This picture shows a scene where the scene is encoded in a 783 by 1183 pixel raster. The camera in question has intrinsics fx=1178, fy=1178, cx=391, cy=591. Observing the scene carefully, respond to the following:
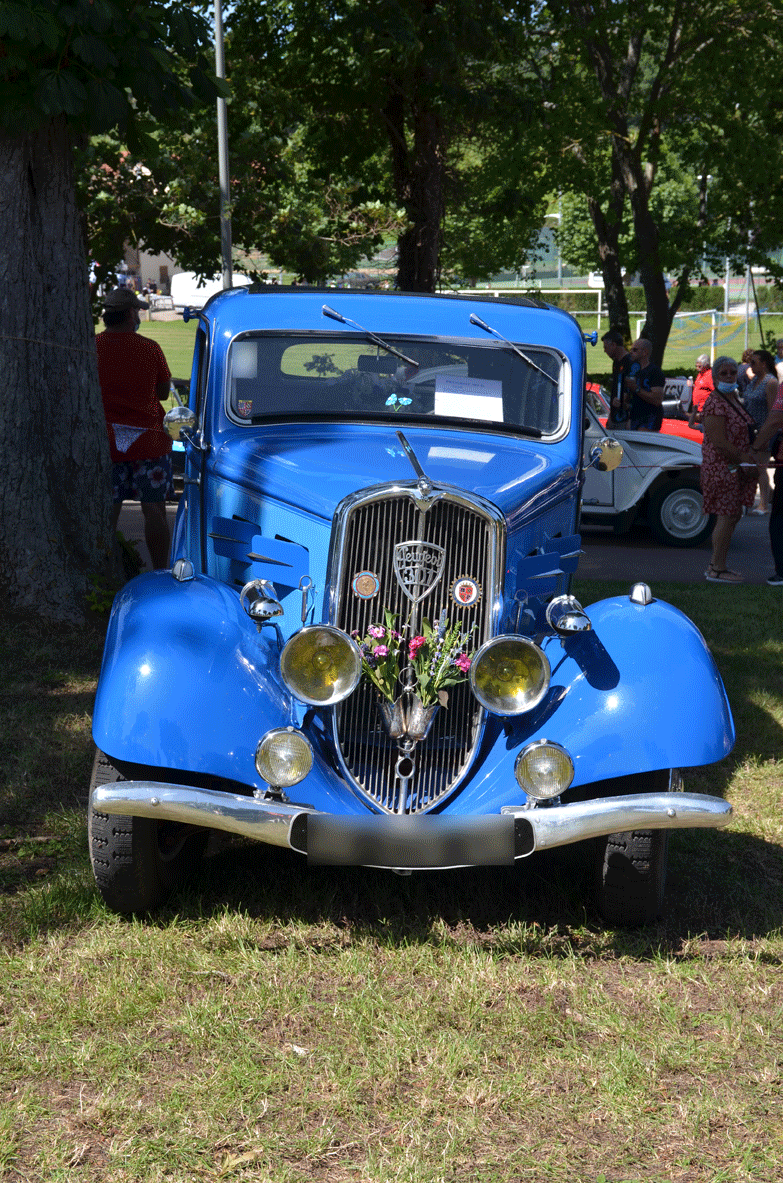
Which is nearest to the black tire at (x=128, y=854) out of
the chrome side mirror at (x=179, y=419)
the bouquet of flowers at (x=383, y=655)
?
the bouquet of flowers at (x=383, y=655)

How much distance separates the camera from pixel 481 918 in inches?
155

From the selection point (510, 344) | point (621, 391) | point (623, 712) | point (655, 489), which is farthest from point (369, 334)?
point (621, 391)

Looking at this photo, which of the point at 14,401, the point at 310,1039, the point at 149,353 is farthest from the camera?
the point at 149,353

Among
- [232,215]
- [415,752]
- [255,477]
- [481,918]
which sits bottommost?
[481,918]

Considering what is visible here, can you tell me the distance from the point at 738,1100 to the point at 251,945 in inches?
59.1

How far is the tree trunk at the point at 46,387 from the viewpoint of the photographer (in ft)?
21.0

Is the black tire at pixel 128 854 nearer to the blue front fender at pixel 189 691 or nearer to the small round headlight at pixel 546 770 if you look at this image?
the blue front fender at pixel 189 691

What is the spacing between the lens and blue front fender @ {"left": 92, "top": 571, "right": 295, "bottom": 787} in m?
3.53

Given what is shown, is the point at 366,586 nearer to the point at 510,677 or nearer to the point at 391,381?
the point at 510,677

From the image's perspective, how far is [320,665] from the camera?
3.61m

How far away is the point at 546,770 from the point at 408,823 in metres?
0.46

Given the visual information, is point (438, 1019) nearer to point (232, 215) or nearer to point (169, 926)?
point (169, 926)

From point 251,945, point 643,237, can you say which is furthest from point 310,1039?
point 643,237

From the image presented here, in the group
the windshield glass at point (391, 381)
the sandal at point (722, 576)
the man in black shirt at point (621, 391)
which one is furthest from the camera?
the man in black shirt at point (621, 391)
